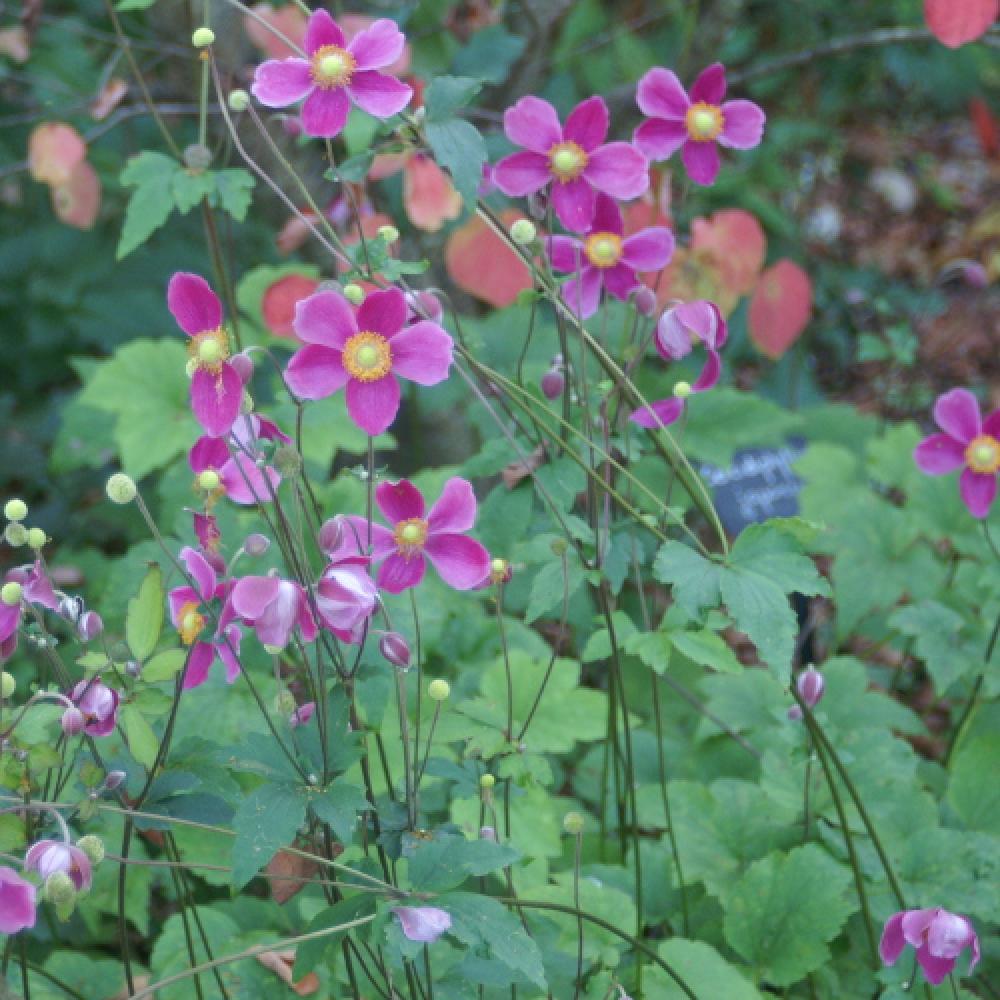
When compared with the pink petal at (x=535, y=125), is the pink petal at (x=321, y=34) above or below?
above

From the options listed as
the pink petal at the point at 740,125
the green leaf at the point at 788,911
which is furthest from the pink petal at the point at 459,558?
the green leaf at the point at 788,911

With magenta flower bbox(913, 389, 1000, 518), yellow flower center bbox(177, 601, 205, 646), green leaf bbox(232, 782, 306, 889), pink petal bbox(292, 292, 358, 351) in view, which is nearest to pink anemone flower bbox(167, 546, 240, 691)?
yellow flower center bbox(177, 601, 205, 646)

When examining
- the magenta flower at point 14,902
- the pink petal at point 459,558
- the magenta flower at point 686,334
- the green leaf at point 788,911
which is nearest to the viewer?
the magenta flower at point 14,902

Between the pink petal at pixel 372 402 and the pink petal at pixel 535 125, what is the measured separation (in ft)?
1.27

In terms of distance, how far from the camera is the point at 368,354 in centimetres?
102

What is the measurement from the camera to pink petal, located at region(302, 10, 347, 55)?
113 cm

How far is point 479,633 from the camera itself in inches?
76.7

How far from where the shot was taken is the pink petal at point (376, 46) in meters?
1.12

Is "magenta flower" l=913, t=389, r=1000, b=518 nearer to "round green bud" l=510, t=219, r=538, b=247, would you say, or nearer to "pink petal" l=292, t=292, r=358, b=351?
Result: "round green bud" l=510, t=219, r=538, b=247

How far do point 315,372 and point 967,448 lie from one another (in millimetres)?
972

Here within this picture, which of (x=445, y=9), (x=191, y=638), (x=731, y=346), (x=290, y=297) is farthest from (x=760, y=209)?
(x=191, y=638)

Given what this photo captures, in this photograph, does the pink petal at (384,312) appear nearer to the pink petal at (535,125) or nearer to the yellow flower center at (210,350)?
the yellow flower center at (210,350)

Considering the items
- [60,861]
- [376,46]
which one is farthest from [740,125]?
[60,861]

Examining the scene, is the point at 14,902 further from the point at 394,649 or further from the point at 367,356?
the point at 367,356
